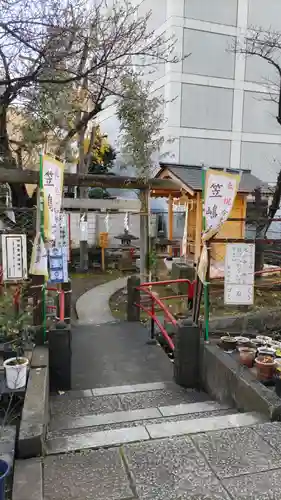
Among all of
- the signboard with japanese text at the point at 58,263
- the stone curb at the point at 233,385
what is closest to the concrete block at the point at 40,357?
the signboard with japanese text at the point at 58,263

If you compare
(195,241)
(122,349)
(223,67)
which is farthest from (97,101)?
(223,67)

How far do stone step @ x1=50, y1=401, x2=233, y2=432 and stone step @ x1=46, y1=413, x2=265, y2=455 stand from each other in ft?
1.89

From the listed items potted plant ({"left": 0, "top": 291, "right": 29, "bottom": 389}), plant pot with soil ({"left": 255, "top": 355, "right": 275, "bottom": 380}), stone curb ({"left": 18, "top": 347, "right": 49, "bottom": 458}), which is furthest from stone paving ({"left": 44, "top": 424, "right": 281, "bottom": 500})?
potted plant ({"left": 0, "top": 291, "right": 29, "bottom": 389})

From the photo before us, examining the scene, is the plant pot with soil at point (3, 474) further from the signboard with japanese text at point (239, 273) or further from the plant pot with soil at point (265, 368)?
the signboard with japanese text at point (239, 273)

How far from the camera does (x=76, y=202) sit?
10.9 metres

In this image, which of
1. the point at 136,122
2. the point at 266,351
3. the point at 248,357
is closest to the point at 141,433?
the point at 248,357

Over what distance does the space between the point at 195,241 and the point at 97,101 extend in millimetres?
5883

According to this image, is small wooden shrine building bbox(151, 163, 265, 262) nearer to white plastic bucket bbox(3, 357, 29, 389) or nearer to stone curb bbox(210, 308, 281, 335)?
stone curb bbox(210, 308, 281, 335)

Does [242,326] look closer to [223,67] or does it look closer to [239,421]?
[239,421]

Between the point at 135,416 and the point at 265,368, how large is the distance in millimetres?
1609

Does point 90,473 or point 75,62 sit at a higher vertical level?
point 75,62

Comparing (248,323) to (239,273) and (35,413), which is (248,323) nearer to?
(239,273)

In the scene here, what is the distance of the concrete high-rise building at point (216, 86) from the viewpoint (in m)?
18.2

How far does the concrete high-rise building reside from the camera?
717 inches
